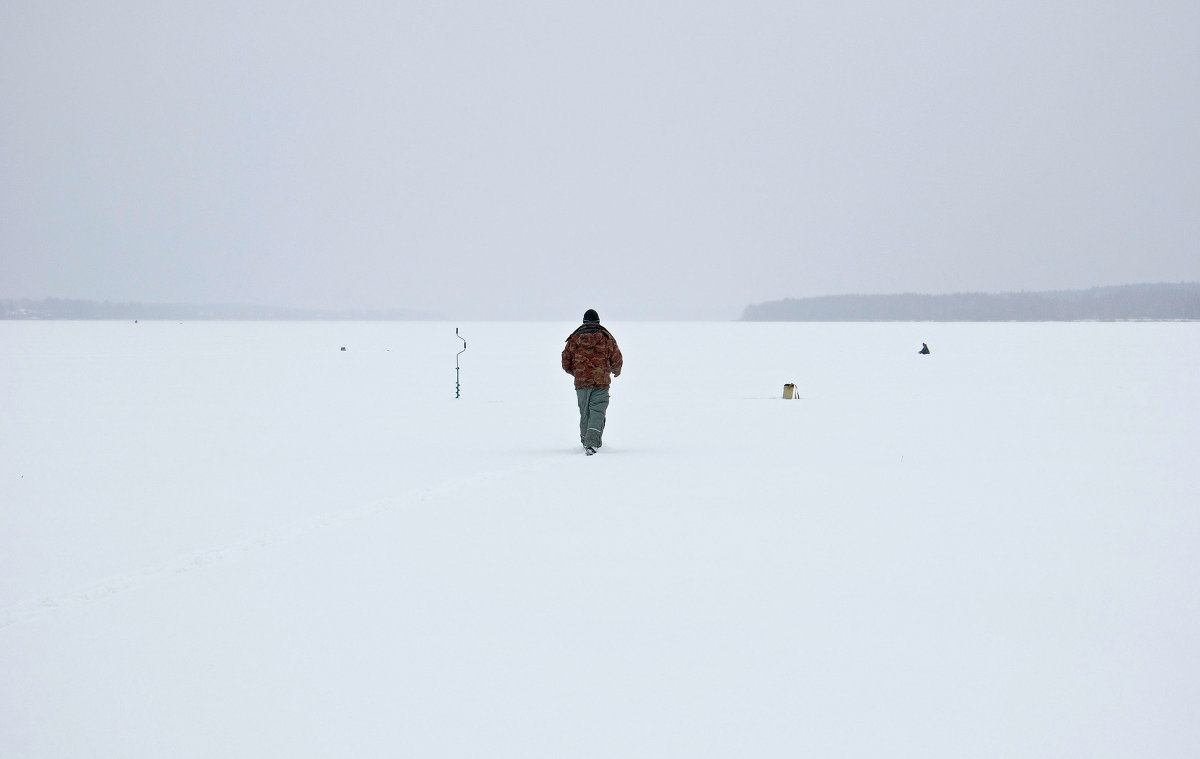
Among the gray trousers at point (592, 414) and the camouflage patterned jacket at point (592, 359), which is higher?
the camouflage patterned jacket at point (592, 359)

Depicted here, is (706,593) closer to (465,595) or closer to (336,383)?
(465,595)

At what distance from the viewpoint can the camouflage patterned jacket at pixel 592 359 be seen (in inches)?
509

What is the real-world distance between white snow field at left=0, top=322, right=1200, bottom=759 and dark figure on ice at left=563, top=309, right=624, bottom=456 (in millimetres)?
451

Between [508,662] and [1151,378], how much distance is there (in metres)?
27.5

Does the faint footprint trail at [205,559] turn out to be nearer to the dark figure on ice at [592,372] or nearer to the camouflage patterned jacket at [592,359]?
the dark figure on ice at [592,372]

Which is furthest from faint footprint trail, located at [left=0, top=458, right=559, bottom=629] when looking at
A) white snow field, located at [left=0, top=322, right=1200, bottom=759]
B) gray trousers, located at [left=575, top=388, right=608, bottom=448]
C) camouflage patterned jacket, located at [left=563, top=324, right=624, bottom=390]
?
camouflage patterned jacket, located at [left=563, top=324, right=624, bottom=390]

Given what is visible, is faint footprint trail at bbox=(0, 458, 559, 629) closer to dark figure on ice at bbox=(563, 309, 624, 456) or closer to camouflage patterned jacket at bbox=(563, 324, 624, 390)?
dark figure on ice at bbox=(563, 309, 624, 456)

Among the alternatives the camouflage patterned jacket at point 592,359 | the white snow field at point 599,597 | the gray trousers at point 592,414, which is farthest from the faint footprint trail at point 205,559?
the camouflage patterned jacket at point 592,359

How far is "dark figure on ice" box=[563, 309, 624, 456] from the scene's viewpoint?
509 inches

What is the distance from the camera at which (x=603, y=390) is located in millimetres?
13070

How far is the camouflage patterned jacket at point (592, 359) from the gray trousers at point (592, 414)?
134mm

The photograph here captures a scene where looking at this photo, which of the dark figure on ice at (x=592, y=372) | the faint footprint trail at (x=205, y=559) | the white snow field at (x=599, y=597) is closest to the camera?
the white snow field at (x=599, y=597)

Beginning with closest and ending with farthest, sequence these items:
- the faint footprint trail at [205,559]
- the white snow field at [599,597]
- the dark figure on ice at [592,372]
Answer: the white snow field at [599,597] → the faint footprint trail at [205,559] → the dark figure on ice at [592,372]

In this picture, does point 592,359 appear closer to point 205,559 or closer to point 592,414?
point 592,414
